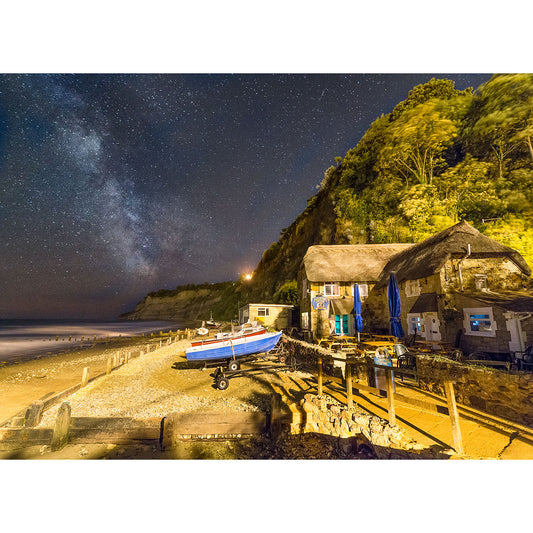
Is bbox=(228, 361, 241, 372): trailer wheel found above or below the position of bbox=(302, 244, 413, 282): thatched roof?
below

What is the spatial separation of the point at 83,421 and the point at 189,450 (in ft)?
9.04

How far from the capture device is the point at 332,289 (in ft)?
51.3

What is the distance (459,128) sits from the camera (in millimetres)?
16422

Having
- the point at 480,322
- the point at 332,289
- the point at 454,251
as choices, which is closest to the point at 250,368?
the point at 332,289

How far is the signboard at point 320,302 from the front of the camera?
48.2ft

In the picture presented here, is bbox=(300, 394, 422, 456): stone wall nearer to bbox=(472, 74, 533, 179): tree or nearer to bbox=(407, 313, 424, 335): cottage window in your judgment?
bbox=(407, 313, 424, 335): cottage window

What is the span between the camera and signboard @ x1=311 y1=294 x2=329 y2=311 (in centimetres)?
1468

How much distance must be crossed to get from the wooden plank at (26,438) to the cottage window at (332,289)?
14.1 metres

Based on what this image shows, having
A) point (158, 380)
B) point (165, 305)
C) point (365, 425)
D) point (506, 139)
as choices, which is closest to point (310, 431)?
point (365, 425)

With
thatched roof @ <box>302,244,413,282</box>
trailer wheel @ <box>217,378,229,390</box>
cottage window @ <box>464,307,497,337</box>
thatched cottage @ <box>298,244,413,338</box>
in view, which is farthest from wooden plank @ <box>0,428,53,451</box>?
thatched roof @ <box>302,244,413,282</box>

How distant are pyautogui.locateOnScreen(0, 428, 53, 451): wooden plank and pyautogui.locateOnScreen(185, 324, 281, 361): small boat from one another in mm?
5218

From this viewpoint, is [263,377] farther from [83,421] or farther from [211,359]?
[83,421]

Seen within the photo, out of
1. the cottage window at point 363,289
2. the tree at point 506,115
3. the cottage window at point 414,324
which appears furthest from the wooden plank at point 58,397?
the tree at point 506,115

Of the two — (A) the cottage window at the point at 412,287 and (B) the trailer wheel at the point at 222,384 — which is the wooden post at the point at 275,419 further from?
(A) the cottage window at the point at 412,287
